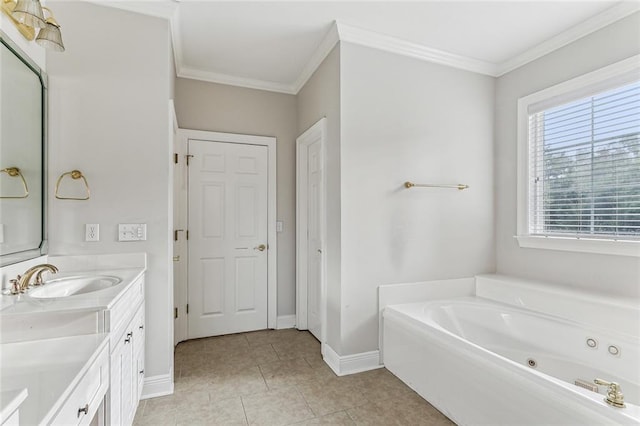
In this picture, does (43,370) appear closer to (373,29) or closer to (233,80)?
(373,29)

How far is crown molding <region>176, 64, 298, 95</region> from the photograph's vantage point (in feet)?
10.0

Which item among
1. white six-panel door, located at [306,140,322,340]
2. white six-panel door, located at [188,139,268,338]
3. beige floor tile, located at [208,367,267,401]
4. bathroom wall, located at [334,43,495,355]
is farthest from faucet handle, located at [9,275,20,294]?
white six-panel door, located at [306,140,322,340]

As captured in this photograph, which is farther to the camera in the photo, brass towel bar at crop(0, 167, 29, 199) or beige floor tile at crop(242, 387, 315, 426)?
beige floor tile at crop(242, 387, 315, 426)

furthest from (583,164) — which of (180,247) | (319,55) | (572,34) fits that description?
(180,247)

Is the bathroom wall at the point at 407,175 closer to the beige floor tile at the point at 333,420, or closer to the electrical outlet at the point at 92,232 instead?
the beige floor tile at the point at 333,420

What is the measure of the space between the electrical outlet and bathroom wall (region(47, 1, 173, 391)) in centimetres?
2

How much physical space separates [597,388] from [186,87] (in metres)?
3.84

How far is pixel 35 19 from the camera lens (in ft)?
4.72

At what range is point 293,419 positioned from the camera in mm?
1904

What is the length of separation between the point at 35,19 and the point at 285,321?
299cm

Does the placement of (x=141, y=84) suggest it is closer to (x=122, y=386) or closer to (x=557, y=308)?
(x=122, y=386)

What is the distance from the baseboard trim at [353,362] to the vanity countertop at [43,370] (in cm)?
167

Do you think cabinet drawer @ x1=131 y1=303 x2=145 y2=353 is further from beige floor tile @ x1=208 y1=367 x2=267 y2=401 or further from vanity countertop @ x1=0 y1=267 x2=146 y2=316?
beige floor tile @ x1=208 y1=367 x2=267 y2=401

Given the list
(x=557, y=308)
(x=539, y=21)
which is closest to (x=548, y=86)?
(x=539, y=21)
